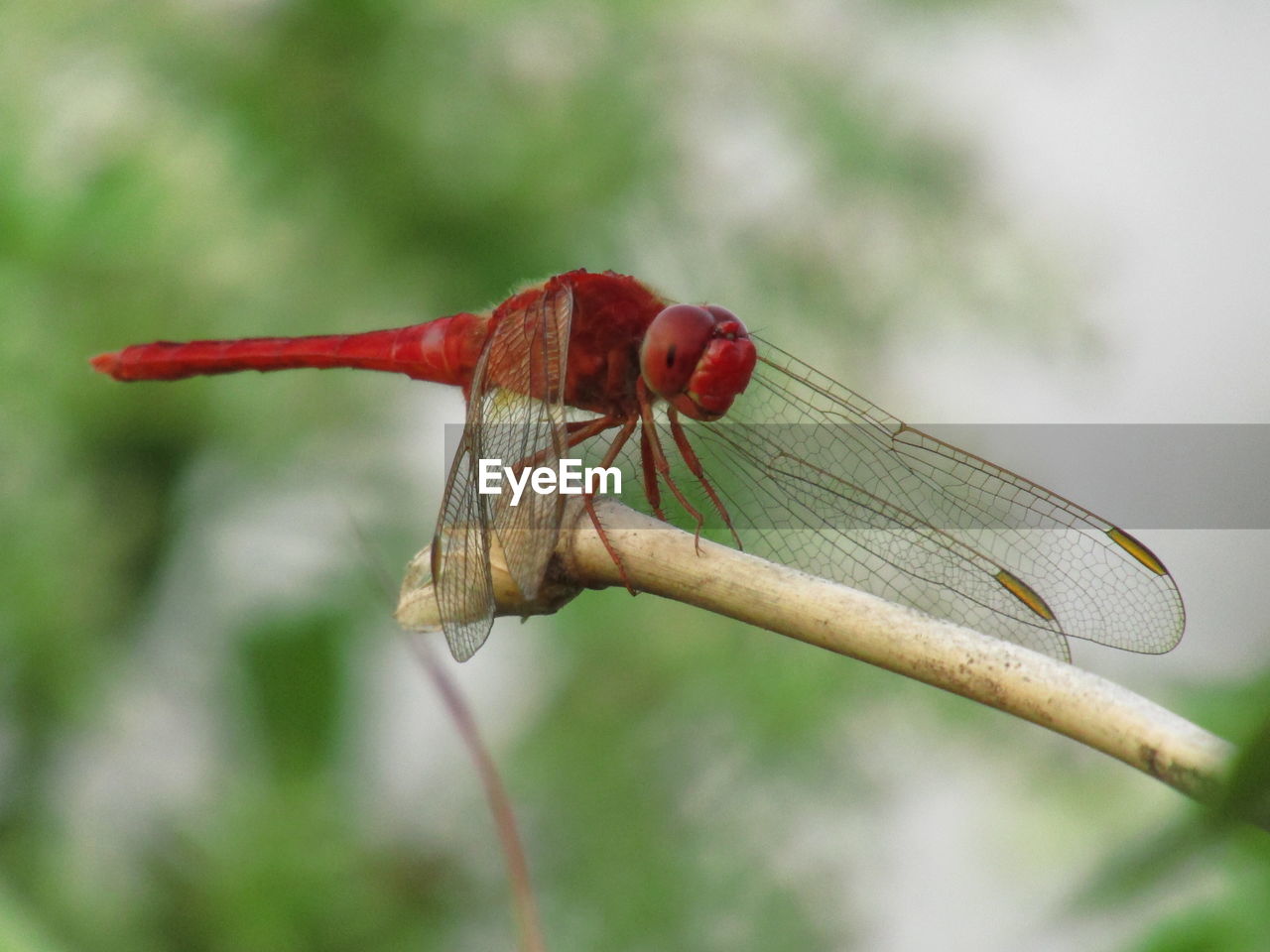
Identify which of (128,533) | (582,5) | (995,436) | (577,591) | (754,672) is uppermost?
(582,5)

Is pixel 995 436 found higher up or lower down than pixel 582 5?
lower down

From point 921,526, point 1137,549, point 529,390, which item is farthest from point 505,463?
point 1137,549

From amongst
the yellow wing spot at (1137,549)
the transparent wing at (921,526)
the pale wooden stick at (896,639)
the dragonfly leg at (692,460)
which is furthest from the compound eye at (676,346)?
the yellow wing spot at (1137,549)

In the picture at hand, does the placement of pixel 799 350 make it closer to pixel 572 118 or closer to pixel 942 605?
pixel 572 118

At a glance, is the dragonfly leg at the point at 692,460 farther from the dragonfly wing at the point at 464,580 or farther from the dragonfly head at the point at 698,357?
the dragonfly wing at the point at 464,580

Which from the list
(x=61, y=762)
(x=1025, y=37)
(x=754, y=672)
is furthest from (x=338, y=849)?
(x=1025, y=37)

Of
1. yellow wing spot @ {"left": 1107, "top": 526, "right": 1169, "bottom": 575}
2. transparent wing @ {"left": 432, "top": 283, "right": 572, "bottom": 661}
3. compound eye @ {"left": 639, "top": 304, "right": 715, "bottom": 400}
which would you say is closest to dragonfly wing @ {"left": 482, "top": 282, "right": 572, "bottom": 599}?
transparent wing @ {"left": 432, "top": 283, "right": 572, "bottom": 661}
